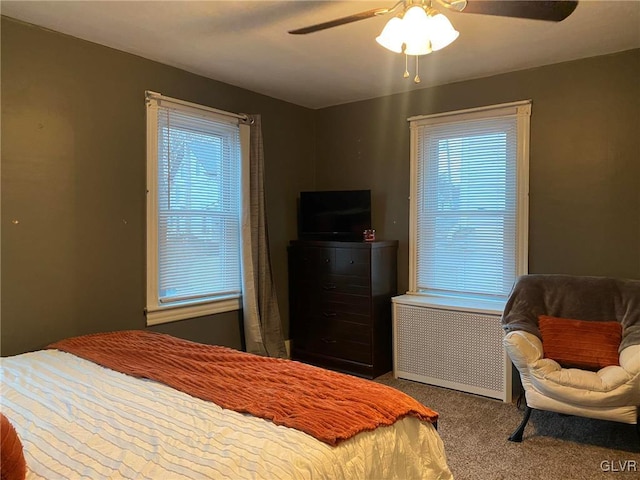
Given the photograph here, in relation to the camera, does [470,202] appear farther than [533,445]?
Yes

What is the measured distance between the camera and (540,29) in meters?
2.90

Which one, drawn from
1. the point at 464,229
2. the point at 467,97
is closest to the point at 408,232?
the point at 464,229

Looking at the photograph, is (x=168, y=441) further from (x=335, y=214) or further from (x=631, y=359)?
(x=335, y=214)

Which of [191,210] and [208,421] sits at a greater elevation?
[191,210]

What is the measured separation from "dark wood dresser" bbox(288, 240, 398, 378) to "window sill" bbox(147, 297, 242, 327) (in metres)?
0.68

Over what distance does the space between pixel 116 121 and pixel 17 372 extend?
173cm

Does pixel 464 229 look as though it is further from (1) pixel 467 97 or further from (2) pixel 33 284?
(2) pixel 33 284

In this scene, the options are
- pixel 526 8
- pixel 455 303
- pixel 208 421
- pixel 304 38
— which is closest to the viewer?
pixel 208 421

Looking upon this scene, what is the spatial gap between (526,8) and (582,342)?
6.60 feet

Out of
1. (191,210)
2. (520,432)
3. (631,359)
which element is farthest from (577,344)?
(191,210)

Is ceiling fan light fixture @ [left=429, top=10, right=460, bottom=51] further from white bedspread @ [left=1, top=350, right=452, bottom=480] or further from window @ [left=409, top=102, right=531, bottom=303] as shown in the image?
window @ [left=409, top=102, right=531, bottom=303]

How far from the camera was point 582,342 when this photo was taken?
9.49ft

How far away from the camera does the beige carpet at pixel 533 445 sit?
2.50 m

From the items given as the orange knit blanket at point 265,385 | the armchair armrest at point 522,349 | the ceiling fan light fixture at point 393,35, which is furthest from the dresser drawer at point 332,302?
the ceiling fan light fixture at point 393,35
